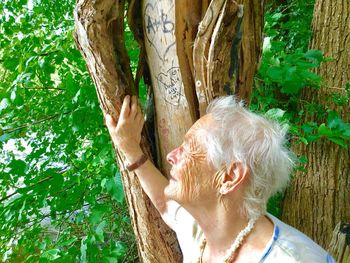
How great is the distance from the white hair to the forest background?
0.86 ft

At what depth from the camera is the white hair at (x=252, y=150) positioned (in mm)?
1196

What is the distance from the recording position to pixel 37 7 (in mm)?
2152

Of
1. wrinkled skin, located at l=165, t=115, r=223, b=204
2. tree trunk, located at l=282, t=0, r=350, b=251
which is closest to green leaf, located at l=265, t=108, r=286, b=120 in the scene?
wrinkled skin, located at l=165, t=115, r=223, b=204

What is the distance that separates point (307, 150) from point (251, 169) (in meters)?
1.64

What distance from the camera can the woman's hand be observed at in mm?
1411

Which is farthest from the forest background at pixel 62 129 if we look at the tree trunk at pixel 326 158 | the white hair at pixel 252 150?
the white hair at pixel 252 150

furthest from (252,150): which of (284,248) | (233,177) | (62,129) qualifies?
(62,129)

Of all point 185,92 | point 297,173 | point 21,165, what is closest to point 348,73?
point 297,173

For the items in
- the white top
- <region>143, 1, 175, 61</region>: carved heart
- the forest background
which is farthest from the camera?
the forest background

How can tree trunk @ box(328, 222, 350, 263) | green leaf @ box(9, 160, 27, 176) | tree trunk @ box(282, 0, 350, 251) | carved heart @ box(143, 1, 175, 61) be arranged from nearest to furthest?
carved heart @ box(143, 1, 175, 61) → green leaf @ box(9, 160, 27, 176) → tree trunk @ box(328, 222, 350, 263) → tree trunk @ box(282, 0, 350, 251)

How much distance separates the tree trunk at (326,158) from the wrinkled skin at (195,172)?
5.23ft

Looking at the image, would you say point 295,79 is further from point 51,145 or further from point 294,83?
point 51,145

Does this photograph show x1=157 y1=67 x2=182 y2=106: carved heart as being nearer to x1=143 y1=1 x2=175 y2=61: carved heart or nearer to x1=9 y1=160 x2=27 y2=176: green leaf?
x1=143 y1=1 x2=175 y2=61: carved heart

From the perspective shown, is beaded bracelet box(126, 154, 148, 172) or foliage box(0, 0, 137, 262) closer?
beaded bracelet box(126, 154, 148, 172)
